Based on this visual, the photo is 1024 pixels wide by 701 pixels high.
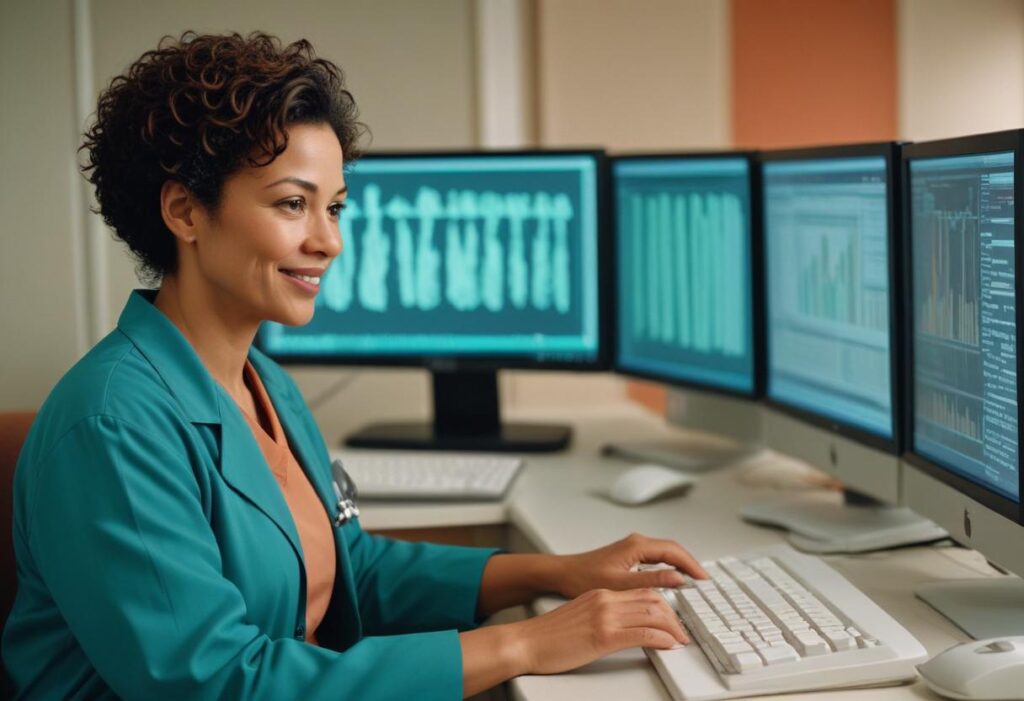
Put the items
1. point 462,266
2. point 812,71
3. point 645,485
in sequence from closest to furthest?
point 645,485 → point 462,266 → point 812,71

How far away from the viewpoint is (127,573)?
1109 mm

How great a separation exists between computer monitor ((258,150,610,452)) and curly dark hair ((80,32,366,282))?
88 centimetres

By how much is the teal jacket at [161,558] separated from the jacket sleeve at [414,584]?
0.77 feet

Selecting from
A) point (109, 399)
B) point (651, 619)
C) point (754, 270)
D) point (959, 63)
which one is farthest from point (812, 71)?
point (109, 399)

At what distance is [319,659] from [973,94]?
1.72 metres

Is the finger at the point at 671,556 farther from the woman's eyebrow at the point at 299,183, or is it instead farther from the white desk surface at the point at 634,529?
the woman's eyebrow at the point at 299,183

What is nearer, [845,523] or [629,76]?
[845,523]

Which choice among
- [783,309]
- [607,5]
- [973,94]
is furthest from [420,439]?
[973,94]

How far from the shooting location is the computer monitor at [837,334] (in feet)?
5.00

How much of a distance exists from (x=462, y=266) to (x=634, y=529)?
0.73 m

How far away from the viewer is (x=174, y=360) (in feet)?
4.27

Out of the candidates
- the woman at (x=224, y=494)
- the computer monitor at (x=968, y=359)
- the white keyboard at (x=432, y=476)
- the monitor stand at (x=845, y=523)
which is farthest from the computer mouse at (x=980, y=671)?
the white keyboard at (x=432, y=476)

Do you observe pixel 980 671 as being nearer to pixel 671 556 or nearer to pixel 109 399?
pixel 671 556

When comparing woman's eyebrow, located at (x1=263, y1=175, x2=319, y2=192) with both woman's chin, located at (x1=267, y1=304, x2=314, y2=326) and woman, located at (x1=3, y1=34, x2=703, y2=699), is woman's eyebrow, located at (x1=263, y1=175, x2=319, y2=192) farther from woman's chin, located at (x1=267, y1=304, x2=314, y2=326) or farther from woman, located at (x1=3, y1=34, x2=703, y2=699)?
woman's chin, located at (x1=267, y1=304, x2=314, y2=326)
